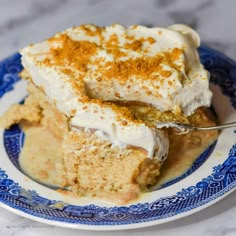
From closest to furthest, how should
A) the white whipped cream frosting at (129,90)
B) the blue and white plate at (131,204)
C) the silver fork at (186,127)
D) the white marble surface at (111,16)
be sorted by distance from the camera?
the blue and white plate at (131,204), the white whipped cream frosting at (129,90), the silver fork at (186,127), the white marble surface at (111,16)

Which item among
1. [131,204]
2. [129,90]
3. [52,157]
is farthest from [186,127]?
[52,157]

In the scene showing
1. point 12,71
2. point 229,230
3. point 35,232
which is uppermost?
point 12,71

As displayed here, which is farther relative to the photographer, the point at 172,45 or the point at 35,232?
the point at 172,45

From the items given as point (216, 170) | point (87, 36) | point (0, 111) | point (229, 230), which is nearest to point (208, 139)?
point (216, 170)

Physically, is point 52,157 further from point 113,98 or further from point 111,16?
point 111,16

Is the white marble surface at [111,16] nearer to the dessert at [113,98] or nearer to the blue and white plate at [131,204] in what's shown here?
the dessert at [113,98]

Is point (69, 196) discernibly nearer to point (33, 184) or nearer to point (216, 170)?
point (33, 184)

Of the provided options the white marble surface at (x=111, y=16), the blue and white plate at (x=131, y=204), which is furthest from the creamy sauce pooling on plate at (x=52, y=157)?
the white marble surface at (x=111, y=16)
